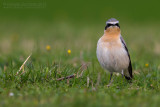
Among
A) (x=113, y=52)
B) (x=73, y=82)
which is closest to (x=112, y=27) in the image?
(x=113, y=52)

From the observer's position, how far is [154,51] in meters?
10.1

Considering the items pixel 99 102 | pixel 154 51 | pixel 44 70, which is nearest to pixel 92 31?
pixel 154 51

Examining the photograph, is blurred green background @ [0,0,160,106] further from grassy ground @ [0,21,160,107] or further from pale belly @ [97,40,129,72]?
pale belly @ [97,40,129,72]

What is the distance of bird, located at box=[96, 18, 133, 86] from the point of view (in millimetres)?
6703

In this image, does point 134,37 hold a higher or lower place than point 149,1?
lower

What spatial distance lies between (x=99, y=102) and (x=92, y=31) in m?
9.78

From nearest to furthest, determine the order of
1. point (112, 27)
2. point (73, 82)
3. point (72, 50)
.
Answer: point (73, 82), point (112, 27), point (72, 50)

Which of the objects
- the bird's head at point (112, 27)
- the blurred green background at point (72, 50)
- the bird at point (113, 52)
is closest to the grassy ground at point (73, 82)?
the blurred green background at point (72, 50)

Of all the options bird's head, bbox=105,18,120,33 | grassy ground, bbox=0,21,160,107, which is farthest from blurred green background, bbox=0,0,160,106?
bird's head, bbox=105,18,120,33

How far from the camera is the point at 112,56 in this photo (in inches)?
264

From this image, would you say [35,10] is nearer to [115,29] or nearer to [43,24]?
[43,24]

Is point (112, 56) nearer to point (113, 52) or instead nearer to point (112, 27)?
point (113, 52)

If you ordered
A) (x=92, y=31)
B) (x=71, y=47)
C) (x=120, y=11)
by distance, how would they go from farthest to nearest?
(x=120, y=11) < (x=92, y=31) < (x=71, y=47)

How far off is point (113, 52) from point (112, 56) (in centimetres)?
9
